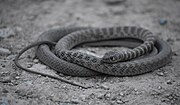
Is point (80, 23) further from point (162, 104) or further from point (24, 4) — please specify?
point (162, 104)

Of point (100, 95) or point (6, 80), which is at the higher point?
point (6, 80)

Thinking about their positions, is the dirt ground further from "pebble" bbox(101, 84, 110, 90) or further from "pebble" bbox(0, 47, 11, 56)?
"pebble" bbox(0, 47, 11, 56)

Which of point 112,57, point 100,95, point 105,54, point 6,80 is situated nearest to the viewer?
point 100,95

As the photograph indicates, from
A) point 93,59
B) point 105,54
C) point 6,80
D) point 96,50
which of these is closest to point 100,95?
point 93,59

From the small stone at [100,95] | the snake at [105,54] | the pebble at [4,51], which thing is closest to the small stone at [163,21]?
the snake at [105,54]

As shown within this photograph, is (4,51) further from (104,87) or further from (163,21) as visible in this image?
(163,21)

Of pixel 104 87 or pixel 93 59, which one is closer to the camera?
pixel 104 87

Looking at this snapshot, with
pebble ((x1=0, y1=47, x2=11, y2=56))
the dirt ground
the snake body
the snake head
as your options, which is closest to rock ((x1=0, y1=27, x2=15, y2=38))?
the dirt ground
